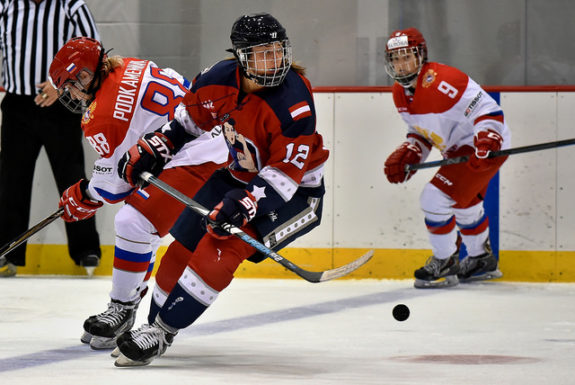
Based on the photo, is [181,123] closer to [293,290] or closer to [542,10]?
[293,290]

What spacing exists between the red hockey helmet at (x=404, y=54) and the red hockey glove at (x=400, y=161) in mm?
325

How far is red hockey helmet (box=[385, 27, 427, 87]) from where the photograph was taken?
4.55 metres

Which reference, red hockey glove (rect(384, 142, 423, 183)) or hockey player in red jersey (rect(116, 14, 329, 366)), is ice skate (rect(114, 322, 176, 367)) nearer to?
hockey player in red jersey (rect(116, 14, 329, 366))

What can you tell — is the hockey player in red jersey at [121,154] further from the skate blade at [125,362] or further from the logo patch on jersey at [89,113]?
the skate blade at [125,362]

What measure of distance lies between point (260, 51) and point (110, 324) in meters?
1.01

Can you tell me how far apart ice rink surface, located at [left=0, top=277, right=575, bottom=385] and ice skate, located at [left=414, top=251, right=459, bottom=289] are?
0.09 metres

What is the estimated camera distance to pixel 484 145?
444 cm

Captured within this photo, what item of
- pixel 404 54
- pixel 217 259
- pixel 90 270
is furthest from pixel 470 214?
pixel 217 259

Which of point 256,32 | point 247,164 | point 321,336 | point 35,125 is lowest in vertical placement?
point 321,336

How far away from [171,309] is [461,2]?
3.11 meters

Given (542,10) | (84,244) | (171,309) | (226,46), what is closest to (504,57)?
(542,10)

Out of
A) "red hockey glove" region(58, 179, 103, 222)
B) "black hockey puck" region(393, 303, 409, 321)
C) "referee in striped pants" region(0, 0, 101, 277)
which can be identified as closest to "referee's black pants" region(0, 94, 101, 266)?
"referee in striped pants" region(0, 0, 101, 277)

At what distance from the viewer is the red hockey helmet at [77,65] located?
3105mm

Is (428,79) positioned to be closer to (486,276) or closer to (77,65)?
(486,276)
